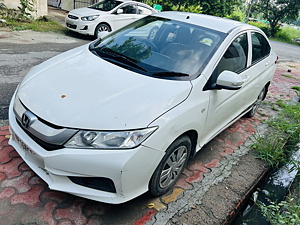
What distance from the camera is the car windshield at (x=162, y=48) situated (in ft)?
9.14

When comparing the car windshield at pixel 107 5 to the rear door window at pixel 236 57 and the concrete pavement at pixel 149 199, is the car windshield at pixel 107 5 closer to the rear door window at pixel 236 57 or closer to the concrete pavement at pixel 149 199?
the rear door window at pixel 236 57

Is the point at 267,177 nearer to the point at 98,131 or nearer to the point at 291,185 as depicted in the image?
the point at 291,185

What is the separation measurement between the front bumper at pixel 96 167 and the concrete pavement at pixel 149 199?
0.99ft

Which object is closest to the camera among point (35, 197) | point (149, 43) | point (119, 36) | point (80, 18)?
point (35, 197)

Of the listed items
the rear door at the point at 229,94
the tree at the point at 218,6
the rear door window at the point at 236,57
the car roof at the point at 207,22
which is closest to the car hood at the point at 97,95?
the rear door at the point at 229,94

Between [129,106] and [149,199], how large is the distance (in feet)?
3.25

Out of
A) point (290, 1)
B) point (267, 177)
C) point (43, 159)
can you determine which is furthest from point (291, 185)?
point (290, 1)

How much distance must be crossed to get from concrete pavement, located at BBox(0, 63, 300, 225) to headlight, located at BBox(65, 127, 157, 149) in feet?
2.29

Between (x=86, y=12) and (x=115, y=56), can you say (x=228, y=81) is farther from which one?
(x=86, y=12)

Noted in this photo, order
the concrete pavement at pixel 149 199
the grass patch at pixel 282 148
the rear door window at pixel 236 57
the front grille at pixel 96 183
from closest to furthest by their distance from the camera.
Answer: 1. the front grille at pixel 96 183
2. the concrete pavement at pixel 149 199
3. the grass patch at pixel 282 148
4. the rear door window at pixel 236 57

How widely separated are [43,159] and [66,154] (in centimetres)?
23

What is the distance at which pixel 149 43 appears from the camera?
3.18 metres

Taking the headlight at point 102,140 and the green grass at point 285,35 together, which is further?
the green grass at point 285,35

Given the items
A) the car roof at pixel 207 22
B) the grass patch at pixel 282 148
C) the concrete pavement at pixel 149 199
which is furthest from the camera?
the car roof at pixel 207 22
